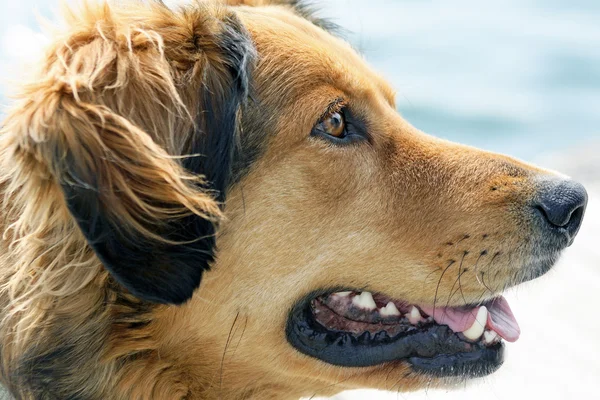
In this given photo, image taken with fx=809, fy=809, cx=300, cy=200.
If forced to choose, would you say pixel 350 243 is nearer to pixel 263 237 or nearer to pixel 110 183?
pixel 263 237

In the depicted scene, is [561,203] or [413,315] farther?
[413,315]

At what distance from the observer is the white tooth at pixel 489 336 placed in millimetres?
3229

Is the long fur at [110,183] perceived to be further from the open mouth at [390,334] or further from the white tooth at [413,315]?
the white tooth at [413,315]

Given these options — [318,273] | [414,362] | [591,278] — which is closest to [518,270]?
[414,362]

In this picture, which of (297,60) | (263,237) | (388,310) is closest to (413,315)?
(388,310)

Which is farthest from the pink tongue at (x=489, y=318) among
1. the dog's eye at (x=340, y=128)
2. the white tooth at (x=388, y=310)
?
the dog's eye at (x=340, y=128)

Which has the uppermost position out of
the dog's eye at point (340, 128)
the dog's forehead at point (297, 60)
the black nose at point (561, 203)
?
the dog's forehead at point (297, 60)

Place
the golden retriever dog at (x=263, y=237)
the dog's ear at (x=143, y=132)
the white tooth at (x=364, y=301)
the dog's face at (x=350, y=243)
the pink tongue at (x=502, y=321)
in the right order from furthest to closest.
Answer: the pink tongue at (x=502, y=321) → the white tooth at (x=364, y=301) → the dog's face at (x=350, y=243) → the golden retriever dog at (x=263, y=237) → the dog's ear at (x=143, y=132)

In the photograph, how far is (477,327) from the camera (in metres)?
3.23

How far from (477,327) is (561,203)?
1.95 ft

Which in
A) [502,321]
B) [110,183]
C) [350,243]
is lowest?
[502,321]

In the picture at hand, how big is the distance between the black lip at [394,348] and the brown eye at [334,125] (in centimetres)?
63

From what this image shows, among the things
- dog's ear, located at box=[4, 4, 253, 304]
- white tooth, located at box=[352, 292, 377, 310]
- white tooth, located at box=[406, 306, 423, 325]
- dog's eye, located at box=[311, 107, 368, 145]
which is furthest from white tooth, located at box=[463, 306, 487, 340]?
dog's ear, located at box=[4, 4, 253, 304]

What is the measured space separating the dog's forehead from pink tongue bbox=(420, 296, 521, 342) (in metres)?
0.93
